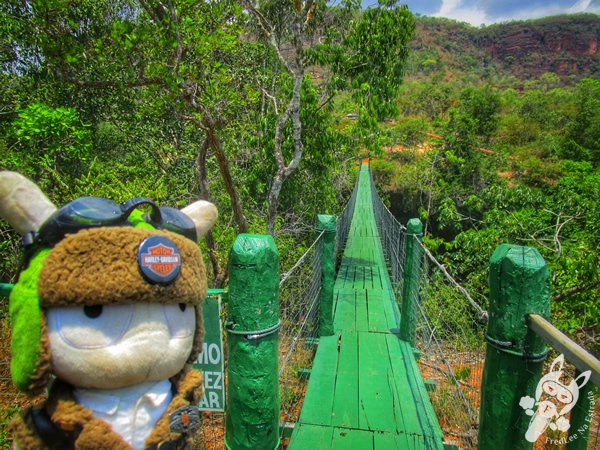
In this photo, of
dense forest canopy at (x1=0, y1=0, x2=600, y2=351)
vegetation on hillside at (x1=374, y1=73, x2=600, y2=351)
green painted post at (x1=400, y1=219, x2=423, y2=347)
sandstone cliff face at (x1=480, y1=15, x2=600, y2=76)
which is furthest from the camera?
sandstone cliff face at (x1=480, y1=15, x2=600, y2=76)

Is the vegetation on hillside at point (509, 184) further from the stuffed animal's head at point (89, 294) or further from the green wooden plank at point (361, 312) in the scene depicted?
the stuffed animal's head at point (89, 294)

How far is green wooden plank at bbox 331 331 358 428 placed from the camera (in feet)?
6.24

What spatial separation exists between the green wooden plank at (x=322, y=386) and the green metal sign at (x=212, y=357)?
765 mm

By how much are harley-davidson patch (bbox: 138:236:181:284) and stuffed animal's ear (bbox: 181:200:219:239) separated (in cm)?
21

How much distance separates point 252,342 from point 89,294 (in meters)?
0.52

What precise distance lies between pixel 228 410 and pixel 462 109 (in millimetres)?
21751

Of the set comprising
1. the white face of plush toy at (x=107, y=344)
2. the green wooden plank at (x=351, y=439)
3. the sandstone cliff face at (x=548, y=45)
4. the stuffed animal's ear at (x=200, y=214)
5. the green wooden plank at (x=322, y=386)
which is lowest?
the green wooden plank at (x=351, y=439)

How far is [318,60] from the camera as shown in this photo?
4711 mm

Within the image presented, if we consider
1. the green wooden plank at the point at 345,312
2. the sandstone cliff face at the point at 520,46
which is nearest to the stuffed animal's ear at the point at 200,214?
the green wooden plank at the point at 345,312

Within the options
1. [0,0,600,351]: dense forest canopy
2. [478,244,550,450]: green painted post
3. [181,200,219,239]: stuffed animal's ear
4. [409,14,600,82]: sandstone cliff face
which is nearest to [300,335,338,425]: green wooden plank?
[478,244,550,450]: green painted post

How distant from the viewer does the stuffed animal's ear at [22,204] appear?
0.79 m

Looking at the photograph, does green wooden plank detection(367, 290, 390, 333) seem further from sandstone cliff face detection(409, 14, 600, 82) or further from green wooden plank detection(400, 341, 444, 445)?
sandstone cliff face detection(409, 14, 600, 82)

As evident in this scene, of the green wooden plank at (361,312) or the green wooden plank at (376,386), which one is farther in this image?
the green wooden plank at (361,312)

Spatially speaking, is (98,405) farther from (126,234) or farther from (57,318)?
(126,234)
